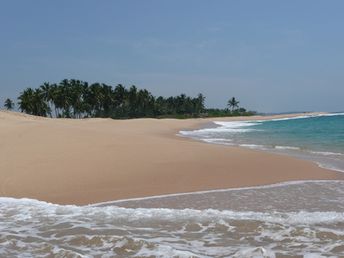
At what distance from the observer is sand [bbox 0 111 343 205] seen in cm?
909

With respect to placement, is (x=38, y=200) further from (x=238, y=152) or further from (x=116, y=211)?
(x=238, y=152)

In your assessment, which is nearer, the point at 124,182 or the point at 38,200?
the point at 38,200

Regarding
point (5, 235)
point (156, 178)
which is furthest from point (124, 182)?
point (5, 235)

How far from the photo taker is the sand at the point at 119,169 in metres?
9.09

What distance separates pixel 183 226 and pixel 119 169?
550 centimetres

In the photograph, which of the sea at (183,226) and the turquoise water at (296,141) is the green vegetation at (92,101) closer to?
the turquoise water at (296,141)

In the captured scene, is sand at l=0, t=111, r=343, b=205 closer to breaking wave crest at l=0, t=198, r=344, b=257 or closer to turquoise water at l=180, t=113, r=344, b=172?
breaking wave crest at l=0, t=198, r=344, b=257

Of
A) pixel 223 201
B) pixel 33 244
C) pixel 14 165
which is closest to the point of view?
pixel 33 244

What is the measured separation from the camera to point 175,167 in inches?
472

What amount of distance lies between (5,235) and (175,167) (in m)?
6.79

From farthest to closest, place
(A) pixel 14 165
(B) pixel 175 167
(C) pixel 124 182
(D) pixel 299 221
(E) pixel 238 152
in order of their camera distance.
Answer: (E) pixel 238 152 < (B) pixel 175 167 < (A) pixel 14 165 < (C) pixel 124 182 < (D) pixel 299 221

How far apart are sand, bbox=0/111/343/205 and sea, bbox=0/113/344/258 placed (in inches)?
37.3

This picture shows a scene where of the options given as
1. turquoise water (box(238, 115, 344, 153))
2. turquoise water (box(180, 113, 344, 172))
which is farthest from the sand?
turquoise water (box(238, 115, 344, 153))

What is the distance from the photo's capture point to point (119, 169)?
11.4 m
